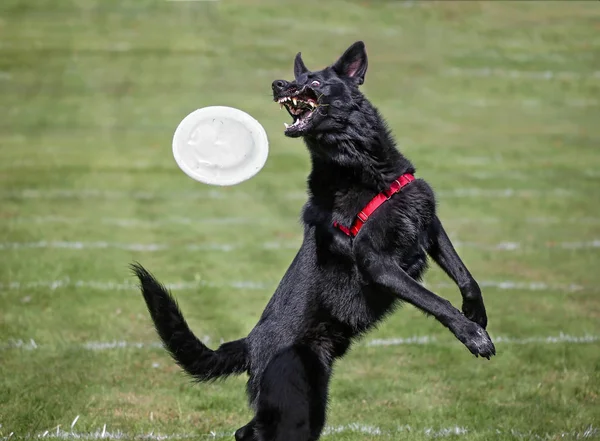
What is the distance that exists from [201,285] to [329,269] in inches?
187

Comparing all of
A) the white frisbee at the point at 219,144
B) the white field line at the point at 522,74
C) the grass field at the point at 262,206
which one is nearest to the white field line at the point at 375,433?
the grass field at the point at 262,206

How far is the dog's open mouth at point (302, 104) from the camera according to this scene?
518cm

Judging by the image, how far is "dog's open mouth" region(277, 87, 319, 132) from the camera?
5180 mm

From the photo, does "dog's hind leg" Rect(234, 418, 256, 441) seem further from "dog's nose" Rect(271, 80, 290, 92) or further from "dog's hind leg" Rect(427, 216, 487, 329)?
"dog's nose" Rect(271, 80, 290, 92)

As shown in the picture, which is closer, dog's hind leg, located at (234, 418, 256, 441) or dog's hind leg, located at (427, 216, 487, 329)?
dog's hind leg, located at (234, 418, 256, 441)

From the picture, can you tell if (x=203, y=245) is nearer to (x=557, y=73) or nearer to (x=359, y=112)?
(x=359, y=112)

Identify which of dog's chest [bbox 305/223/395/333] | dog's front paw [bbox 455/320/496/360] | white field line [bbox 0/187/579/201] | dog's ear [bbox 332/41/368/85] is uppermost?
dog's ear [bbox 332/41/368/85]

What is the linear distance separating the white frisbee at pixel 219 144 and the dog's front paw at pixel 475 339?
2.11 meters

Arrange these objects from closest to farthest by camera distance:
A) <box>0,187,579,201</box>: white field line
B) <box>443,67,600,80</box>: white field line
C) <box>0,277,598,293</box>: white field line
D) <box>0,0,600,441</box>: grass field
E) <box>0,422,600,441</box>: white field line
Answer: <box>0,422,600,441</box>: white field line < <box>0,0,600,441</box>: grass field < <box>0,277,598,293</box>: white field line < <box>0,187,579,201</box>: white field line < <box>443,67,600,80</box>: white field line

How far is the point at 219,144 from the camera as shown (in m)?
6.18

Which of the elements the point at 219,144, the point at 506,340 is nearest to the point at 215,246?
the point at 506,340

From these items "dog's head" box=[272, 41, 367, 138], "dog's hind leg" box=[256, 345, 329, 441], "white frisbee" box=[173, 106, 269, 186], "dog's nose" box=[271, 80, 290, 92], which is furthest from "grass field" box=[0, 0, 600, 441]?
"dog's nose" box=[271, 80, 290, 92]

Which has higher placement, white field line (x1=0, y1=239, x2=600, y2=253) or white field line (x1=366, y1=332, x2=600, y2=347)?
white field line (x1=366, y1=332, x2=600, y2=347)

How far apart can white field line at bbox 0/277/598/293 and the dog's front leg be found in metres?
4.82
